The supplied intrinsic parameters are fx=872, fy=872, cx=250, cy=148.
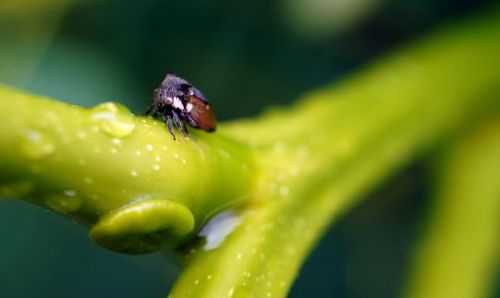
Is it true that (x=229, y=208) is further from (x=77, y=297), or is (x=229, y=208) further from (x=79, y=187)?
(x=77, y=297)

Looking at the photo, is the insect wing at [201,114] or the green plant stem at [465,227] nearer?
the insect wing at [201,114]

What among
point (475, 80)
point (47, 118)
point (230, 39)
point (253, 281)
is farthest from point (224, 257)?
point (230, 39)

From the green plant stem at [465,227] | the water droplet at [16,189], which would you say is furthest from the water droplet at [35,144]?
the green plant stem at [465,227]

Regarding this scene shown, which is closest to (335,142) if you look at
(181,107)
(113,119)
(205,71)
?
(181,107)

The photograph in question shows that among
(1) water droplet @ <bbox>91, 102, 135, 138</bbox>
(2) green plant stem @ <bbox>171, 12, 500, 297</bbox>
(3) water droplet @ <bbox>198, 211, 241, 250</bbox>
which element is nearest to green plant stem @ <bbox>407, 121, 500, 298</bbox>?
(2) green plant stem @ <bbox>171, 12, 500, 297</bbox>

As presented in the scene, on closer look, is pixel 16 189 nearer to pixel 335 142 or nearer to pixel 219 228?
pixel 219 228

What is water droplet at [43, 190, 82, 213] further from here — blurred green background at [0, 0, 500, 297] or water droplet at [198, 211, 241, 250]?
blurred green background at [0, 0, 500, 297]

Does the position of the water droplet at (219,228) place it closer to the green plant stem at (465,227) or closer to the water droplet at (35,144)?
the water droplet at (35,144)
